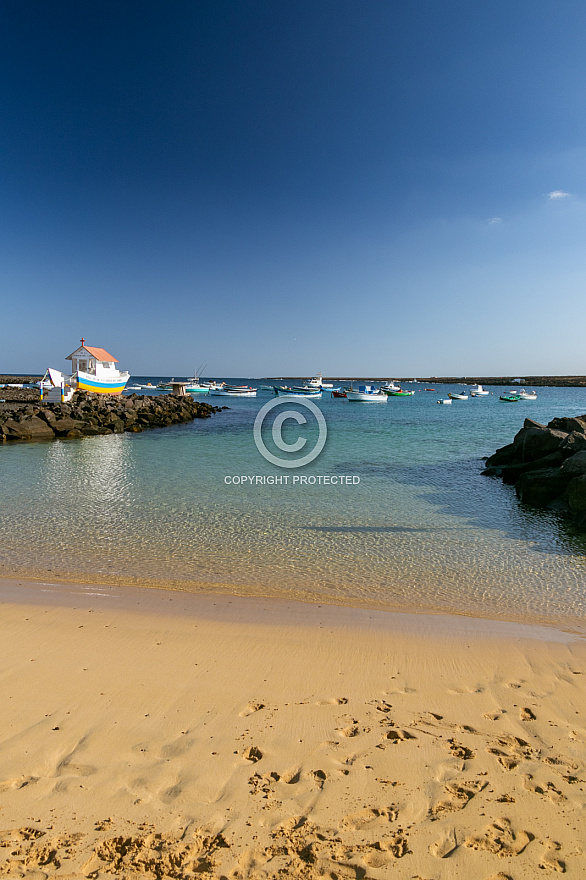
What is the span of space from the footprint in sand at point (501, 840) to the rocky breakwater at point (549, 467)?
850 cm

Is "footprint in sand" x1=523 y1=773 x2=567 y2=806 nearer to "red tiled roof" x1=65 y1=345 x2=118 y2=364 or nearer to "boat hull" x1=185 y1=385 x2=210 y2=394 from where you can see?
"red tiled roof" x1=65 y1=345 x2=118 y2=364

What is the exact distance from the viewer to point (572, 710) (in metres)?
3.72

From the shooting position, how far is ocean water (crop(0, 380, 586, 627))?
6656mm

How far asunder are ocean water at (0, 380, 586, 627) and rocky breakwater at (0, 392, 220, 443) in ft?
23.8

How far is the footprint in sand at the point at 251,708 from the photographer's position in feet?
11.8

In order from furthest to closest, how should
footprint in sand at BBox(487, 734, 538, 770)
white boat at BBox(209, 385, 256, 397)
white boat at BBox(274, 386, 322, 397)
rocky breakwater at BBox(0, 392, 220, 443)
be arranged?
white boat at BBox(274, 386, 322, 397)
white boat at BBox(209, 385, 256, 397)
rocky breakwater at BBox(0, 392, 220, 443)
footprint in sand at BBox(487, 734, 538, 770)

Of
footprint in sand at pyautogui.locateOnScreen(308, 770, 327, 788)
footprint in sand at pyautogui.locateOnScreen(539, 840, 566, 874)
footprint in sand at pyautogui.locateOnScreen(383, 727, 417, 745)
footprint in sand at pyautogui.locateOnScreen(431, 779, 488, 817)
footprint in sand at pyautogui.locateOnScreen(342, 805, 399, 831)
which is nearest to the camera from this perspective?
footprint in sand at pyautogui.locateOnScreen(539, 840, 566, 874)

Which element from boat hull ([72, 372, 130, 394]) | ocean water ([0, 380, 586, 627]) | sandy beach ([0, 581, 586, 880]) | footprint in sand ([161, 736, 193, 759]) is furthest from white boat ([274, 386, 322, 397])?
footprint in sand ([161, 736, 193, 759])

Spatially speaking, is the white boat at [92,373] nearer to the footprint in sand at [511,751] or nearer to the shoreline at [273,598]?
the shoreline at [273,598]

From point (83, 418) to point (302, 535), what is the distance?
2411cm

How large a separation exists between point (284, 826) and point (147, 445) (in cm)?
2163

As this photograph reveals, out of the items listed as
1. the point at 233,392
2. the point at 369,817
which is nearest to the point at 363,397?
the point at 233,392

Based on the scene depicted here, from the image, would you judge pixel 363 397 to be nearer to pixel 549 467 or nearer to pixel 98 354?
pixel 98 354

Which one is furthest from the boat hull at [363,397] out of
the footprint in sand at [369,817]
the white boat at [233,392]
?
the footprint in sand at [369,817]
